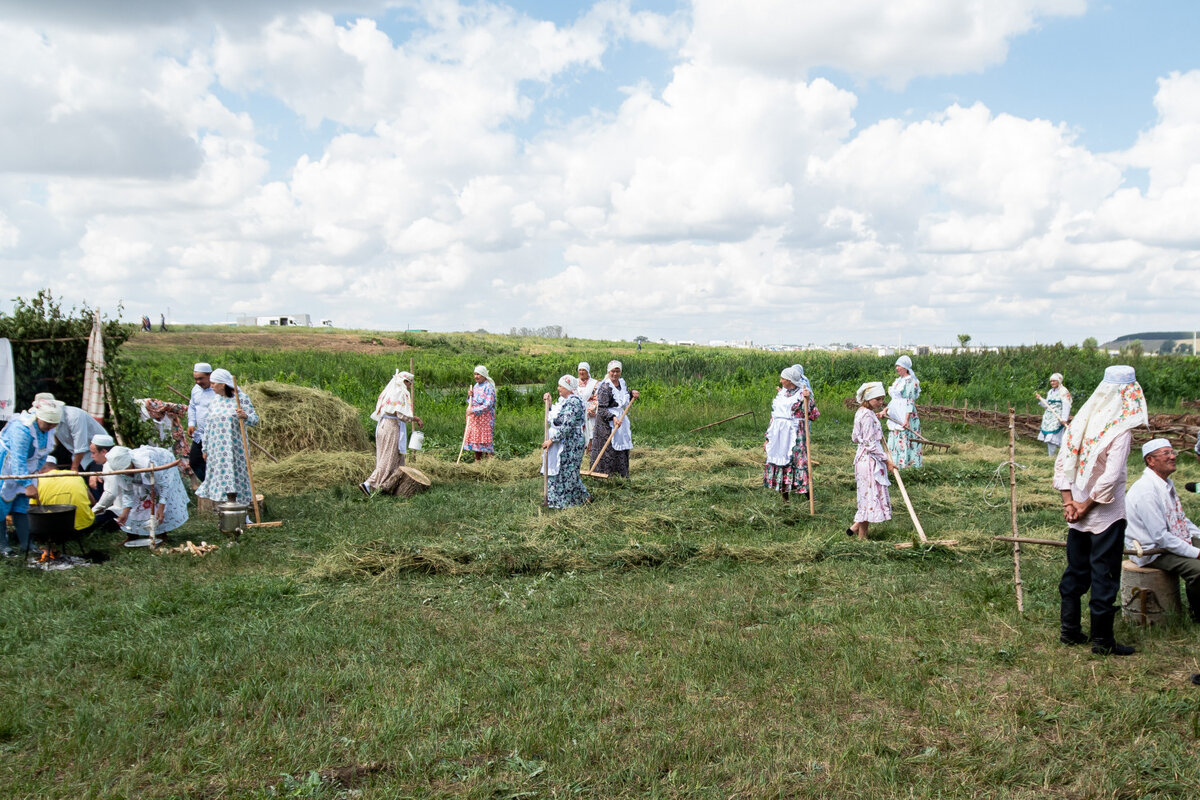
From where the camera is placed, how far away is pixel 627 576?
6.58 meters

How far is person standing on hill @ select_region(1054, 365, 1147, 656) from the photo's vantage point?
4.44 meters

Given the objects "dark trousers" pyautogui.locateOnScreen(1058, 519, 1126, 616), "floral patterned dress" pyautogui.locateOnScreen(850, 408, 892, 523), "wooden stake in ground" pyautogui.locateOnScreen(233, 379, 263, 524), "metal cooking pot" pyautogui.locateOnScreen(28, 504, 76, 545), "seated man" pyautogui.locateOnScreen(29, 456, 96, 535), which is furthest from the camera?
"wooden stake in ground" pyautogui.locateOnScreen(233, 379, 263, 524)

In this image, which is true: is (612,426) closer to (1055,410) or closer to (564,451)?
(564,451)

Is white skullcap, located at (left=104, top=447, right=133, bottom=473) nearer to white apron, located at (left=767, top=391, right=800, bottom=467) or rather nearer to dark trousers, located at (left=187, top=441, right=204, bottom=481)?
dark trousers, located at (left=187, top=441, right=204, bottom=481)

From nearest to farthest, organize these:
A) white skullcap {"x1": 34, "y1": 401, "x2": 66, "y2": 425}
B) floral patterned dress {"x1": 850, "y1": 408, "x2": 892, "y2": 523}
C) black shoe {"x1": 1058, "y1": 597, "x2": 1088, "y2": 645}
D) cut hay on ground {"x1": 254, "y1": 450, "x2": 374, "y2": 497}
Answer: black shoe {"x1": 1058, "y1": 597, "x2": 1088, "y2": 645}, white skullcap {"x1": 34, "y1": 401, "x2": 66, "y2": 425}, floral patterned dress {"x1": 850, "y1": 408, "x2": 892, "y2": 523}, cut hay on ground {"x1": 254, "y1": 450, "x2": 374, "y2": 497}

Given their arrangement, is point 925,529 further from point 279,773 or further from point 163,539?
point 163,539

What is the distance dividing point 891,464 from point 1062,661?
9.46ft

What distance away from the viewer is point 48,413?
24.4ft

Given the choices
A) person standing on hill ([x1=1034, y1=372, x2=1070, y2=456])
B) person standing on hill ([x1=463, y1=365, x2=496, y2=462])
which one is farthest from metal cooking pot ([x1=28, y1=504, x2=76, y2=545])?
person standing on hill ([x1=1034, y1=372, x2=1070, y2=456])

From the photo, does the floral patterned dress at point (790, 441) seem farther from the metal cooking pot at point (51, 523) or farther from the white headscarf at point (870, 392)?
the metal cooking pot at point (51, 523)

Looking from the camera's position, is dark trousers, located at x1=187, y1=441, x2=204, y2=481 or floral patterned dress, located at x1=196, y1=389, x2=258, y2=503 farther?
dark trousers, located at x1=187, y1=441, x2=204, y2=481

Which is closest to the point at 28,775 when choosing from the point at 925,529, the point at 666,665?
the point at 666,665

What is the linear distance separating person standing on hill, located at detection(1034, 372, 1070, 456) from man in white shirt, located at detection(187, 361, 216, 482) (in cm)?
1116

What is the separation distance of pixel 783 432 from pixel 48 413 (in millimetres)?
7566
